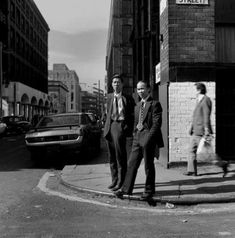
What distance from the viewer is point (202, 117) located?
754 cm

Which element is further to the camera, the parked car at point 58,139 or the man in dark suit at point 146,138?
the parked car at point 58,139

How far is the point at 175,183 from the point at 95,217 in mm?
2381

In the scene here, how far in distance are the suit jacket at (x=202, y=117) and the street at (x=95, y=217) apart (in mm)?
1834

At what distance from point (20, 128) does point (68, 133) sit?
68.1 ft

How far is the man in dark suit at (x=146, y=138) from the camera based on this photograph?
20.1ft

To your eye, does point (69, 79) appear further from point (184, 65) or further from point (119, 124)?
point (119, 124)

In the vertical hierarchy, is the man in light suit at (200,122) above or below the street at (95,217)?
above

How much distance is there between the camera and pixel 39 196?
682cm

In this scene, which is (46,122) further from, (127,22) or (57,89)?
(57,89)

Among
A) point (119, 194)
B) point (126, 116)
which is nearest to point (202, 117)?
point (126, 116)

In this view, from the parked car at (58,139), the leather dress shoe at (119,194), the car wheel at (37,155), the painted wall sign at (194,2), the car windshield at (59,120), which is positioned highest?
the painted wall sign at (194,2)

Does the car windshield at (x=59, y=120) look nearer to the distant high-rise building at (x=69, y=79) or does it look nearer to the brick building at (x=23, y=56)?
the brick building at (x=23, y=56)

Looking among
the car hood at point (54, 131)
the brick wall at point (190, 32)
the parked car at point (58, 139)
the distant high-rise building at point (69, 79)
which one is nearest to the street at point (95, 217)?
the parked car at point (58, 139)

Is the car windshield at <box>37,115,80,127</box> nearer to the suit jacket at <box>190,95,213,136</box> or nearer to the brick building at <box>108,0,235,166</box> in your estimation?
the brick building at <box>108,0,235,166</box>
